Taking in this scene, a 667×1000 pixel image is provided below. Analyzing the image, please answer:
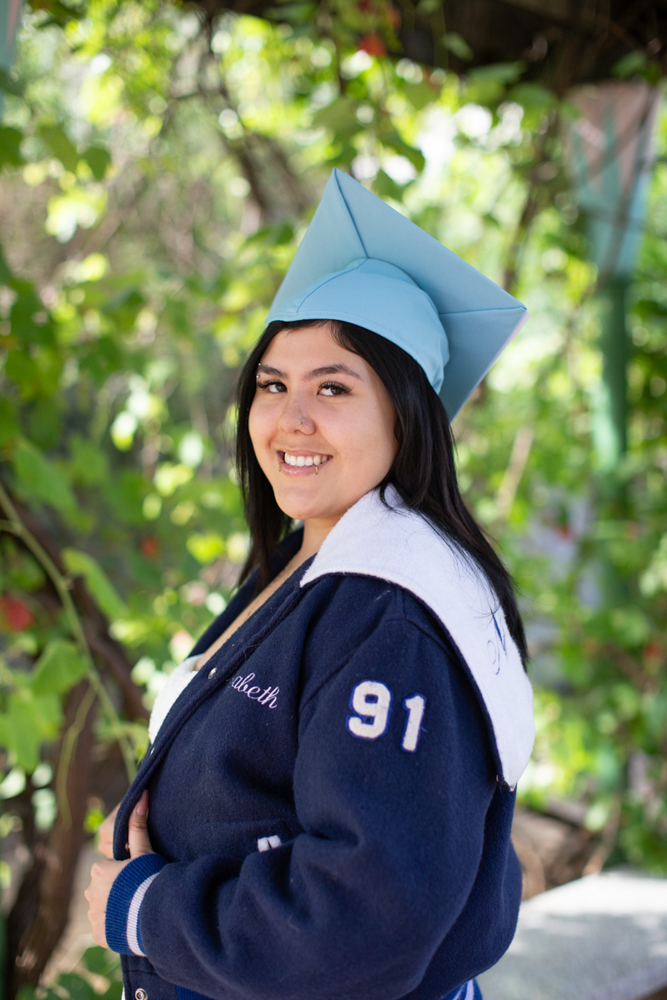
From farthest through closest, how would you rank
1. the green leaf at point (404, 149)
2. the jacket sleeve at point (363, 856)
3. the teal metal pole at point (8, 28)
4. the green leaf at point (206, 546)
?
the green leaf at point (206, 546) → the green leaf at point (404, 149) → the teal metal pole at point (8, 28) → the jacket sleeve at point (363, 856)

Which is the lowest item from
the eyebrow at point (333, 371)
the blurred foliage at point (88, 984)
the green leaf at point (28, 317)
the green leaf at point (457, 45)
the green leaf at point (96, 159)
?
the blurred foliage at point (88, 984)

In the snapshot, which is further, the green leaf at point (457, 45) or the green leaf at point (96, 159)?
the green leaf at point (457, 45)

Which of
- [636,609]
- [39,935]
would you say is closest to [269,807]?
[39,935]

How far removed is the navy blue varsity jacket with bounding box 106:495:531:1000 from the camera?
0.60 metres

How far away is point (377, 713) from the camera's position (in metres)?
0.63

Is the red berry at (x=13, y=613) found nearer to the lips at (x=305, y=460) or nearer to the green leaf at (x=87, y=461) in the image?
the green leaf at (x=87, y=461)

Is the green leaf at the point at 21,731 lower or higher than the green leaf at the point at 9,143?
lower

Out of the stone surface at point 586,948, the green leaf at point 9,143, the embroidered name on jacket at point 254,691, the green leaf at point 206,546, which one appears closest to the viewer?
the embroidered name on jacket at point 254,691

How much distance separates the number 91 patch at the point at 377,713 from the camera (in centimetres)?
62

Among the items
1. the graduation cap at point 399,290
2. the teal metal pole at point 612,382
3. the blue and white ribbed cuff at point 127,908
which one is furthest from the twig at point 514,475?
the blue and white ribbed cuff at point 127,908

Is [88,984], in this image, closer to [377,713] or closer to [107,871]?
[107,871]

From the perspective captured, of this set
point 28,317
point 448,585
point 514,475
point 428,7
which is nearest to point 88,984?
point 448,585

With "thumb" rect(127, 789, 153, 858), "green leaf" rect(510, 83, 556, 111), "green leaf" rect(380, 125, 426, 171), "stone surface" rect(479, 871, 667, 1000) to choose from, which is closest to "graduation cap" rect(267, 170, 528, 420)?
"thumb" rect(127, 789, 153, 858)

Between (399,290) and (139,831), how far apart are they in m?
0.67
